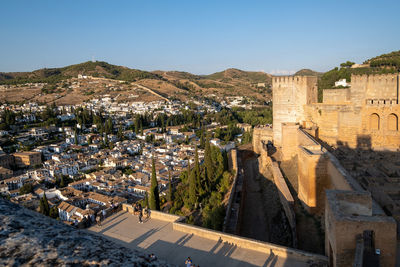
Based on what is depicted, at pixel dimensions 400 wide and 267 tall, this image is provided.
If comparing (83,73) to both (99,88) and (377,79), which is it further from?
(377,79)

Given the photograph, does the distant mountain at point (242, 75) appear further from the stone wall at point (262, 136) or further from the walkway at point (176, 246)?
the walkway at point (176, 246)

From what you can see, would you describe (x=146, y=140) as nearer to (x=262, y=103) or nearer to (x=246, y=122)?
(x=246, y=122)

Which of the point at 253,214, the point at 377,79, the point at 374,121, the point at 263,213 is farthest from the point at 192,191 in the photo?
the point at 377,79

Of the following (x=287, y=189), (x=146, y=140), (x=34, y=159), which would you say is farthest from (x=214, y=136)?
(x=287, y=189)

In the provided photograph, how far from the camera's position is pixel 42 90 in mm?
71688

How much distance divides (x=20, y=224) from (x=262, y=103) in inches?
2625

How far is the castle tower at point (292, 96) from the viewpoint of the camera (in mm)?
12445

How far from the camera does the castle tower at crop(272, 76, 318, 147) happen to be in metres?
12.4

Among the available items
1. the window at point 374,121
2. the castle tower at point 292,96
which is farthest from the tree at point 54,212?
the window at point 374,121

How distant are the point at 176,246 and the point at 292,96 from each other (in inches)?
360

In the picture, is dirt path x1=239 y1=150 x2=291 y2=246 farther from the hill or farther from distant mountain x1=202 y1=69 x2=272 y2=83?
distant mountain x1=202 y1=69 x2=272 y2=83

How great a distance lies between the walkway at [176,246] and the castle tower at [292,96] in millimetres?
8275

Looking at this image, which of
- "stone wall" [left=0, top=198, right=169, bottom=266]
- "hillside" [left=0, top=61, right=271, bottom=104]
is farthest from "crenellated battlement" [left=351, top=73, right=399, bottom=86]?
"hillside" [left=0, top=61, right=271, bottom=104]

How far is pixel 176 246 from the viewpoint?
18.1 feet
